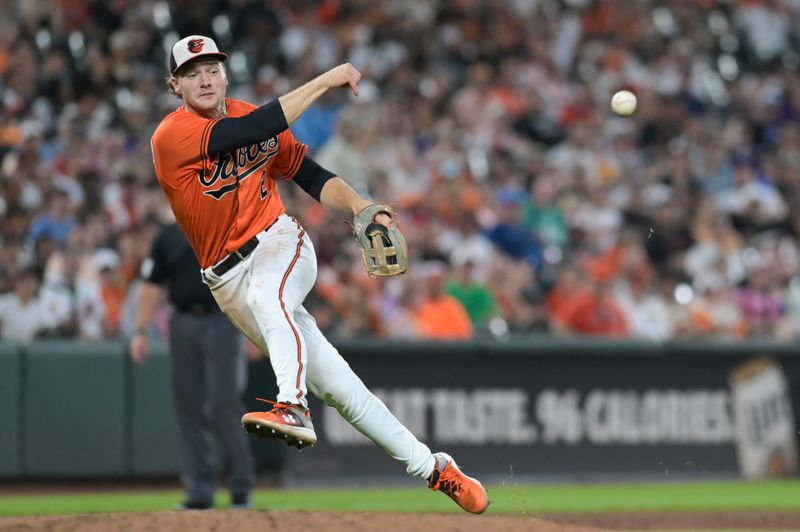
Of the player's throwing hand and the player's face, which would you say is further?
the player's face

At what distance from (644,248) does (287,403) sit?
9.45m

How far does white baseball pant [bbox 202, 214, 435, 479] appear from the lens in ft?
18.3

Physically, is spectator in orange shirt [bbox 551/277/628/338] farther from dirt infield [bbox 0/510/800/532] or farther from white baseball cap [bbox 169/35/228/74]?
white baseball cap [bbox 169/35/228/74]

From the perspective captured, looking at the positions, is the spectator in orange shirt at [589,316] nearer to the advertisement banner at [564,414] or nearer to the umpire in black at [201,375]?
the advertisement banner at [564,414]

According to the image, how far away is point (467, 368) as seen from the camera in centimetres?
1158

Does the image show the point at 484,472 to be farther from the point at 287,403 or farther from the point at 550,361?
the point at 287,403

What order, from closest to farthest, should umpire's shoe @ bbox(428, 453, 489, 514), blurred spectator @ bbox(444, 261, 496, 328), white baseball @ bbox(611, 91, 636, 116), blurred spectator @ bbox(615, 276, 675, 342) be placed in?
umpire's shoe @ bbox(428, 453, 489, 514) < white baseball @ bbox(611, 91, 636, 116) < blurred spectator @ bbox(444, 261, 496, 328) < blurred spectator @ bbox(615, 276, 675, 342)

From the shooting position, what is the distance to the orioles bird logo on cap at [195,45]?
18.8 ft

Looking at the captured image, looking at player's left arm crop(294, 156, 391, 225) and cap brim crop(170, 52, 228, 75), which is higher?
cap brim crop(170, 52, 228, 75)

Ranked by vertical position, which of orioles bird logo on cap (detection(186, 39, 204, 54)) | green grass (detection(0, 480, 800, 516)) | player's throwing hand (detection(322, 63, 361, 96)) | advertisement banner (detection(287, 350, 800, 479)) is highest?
orioles bird logo on cap (detection(186, 39, 204, 54))

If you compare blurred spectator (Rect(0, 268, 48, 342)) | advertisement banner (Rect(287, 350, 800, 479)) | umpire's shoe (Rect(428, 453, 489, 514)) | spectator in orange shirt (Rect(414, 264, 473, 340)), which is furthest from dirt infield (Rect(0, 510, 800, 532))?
spectator in orange shirt (Rect(414, 264, 473, 340))

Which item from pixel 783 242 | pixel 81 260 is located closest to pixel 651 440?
pixel 783 242

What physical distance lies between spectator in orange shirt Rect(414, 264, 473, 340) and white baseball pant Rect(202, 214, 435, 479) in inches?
234

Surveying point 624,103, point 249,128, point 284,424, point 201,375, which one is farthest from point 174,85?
point 624,103
